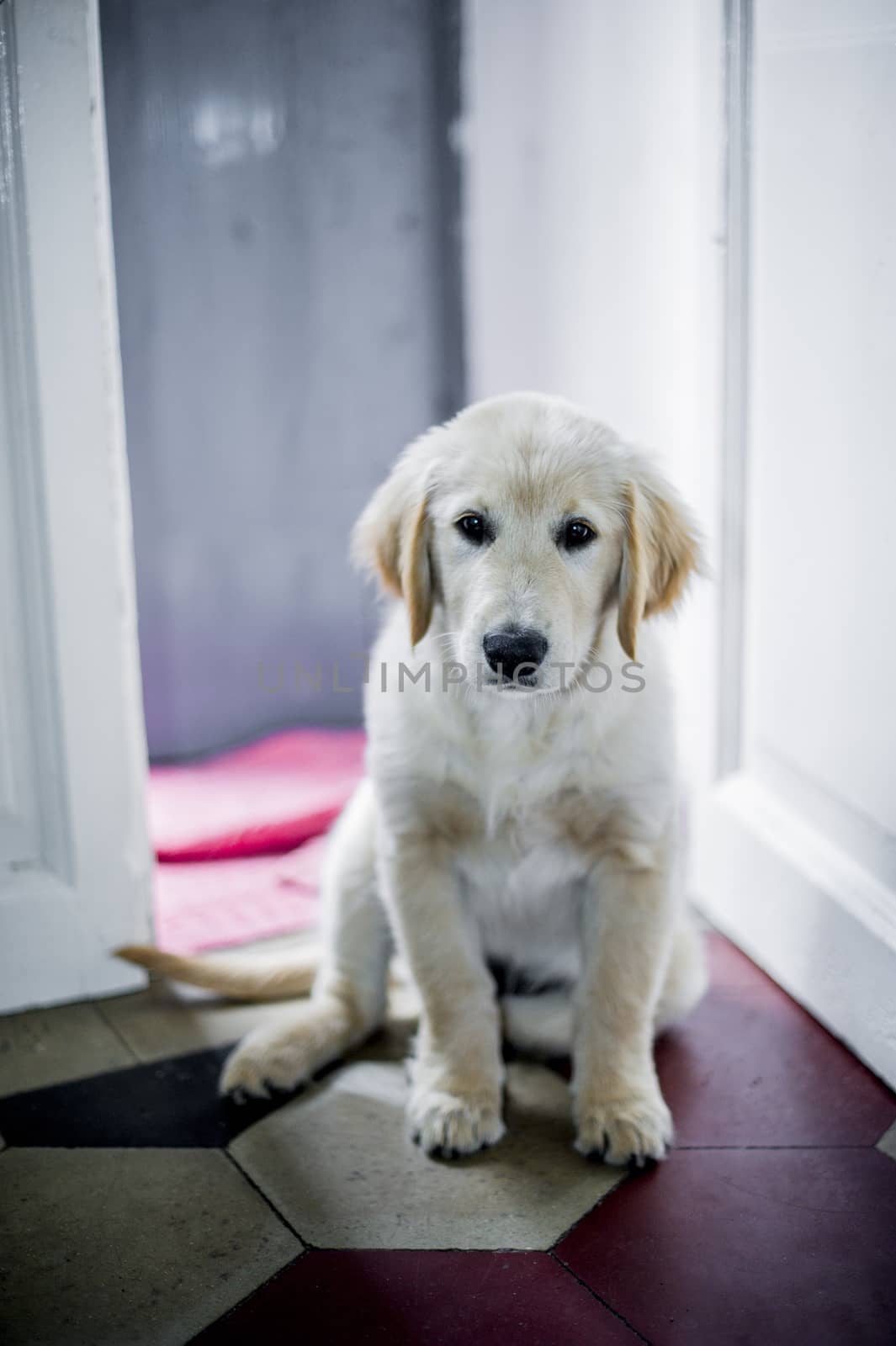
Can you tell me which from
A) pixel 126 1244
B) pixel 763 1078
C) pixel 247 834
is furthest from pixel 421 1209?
pixel 247 834

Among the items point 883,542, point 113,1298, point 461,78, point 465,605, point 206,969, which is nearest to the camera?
point 113,1298

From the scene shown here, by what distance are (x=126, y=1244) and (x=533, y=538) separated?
987mm

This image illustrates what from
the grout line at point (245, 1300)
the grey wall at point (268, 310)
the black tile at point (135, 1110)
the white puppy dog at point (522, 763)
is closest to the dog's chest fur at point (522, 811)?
the white puppy dog at point (522, 763)

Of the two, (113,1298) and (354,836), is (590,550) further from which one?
(113,1298)

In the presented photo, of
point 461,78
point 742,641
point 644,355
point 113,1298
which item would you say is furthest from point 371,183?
point 113,1298

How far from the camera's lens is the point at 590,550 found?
162cm

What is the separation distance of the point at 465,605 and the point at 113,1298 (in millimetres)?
905

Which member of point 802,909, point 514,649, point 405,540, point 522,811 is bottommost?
point 802,909

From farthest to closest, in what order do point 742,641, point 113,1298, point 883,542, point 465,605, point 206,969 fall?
point 742,641
point 206,969
point 883,542
point 465,605
point 113,1298

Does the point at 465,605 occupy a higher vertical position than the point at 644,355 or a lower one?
lower

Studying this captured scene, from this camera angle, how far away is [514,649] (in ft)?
4.93

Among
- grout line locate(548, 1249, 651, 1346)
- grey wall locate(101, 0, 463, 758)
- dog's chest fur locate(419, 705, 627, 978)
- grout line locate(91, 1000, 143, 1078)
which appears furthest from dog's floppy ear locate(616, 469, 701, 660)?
grey wall locate(101, 0, 463, 758)

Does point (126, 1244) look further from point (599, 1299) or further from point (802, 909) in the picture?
point (802, 909)

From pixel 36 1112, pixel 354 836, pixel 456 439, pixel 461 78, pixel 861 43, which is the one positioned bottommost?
pixel 36 1112
